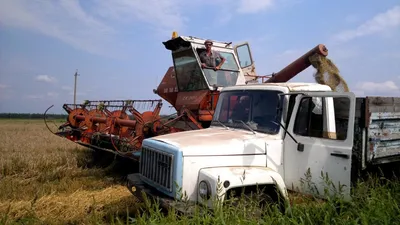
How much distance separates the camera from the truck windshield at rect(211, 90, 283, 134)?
445 cm

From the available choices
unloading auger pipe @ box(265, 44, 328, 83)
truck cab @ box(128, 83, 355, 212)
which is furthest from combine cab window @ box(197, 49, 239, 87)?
truck cab @ box(128, 83, 355, 212)

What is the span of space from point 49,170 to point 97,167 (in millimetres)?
1290

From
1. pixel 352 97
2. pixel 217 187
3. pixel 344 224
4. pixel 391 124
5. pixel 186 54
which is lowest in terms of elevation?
pixel 344 224

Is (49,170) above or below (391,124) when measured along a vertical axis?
below

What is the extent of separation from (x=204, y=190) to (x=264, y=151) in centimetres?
101

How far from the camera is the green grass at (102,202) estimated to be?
3.44 m

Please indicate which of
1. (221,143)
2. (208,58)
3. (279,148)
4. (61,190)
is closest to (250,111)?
(279,148)

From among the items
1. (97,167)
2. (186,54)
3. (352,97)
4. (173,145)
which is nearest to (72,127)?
(97,167)

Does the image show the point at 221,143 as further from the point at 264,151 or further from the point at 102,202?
the point at 102,202

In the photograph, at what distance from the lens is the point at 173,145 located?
4070 millimetres

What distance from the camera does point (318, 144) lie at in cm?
422

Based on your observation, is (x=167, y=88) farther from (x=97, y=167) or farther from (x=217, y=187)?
(x=217, y=187)

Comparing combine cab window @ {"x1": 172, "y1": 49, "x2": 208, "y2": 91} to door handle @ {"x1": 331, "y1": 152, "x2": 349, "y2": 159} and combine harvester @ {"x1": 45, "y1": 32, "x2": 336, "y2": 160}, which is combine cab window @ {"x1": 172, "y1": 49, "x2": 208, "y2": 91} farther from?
door handle @ {"x1": 331, "y1": 152, "x2": 349, "y2": 159}

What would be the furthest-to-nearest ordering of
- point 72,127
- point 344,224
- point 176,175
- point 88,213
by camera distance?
1. point 72,127
2. point 88,213
3. point 176,175
4. point 344,224
